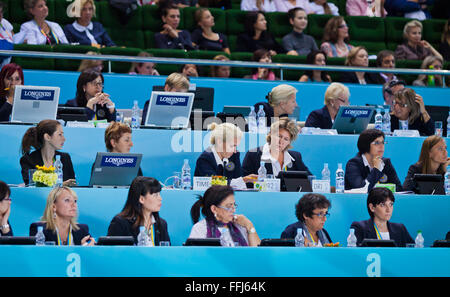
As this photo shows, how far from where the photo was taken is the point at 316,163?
24.2ft

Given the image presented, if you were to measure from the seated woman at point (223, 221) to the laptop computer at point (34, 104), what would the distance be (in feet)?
5.63

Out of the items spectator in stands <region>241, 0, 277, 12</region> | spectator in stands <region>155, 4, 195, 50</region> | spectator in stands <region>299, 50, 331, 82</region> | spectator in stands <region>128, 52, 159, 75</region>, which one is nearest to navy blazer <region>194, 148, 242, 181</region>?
spectator in stands <region>128, 52, 159, 75</region>

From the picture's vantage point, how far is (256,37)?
9367 millimetres

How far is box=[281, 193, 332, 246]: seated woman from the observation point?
575 cm

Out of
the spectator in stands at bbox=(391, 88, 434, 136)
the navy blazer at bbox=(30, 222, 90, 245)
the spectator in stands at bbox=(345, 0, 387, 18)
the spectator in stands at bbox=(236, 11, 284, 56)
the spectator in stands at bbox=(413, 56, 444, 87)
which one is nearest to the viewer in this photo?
the navy blazer at bbox=(30, 222, 90, 245)

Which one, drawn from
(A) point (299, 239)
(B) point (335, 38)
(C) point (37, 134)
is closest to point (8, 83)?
(C) point (37, 134)

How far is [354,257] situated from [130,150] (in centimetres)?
248

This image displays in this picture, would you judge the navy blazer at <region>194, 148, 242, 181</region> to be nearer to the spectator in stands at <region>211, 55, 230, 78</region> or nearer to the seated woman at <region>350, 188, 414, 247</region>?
the seated woman at <region>350, 188, 414, 247</region>

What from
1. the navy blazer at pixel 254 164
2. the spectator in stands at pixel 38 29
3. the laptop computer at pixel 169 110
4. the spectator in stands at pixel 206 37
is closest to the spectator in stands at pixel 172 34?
the spectator in stands at pixel 206 37

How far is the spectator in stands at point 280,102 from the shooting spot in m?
7.68

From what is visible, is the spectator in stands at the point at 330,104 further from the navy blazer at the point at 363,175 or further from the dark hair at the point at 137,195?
the dark hair at the point at 137,195

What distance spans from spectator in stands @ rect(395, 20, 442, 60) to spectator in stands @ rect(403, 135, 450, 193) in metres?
2.90

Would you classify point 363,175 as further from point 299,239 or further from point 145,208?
point 145,208

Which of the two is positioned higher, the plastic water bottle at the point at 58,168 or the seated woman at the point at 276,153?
the seated woman at the point at 276,153
